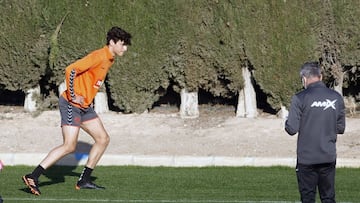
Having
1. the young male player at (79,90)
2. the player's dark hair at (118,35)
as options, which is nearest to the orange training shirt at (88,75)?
the young male player at (79,90)

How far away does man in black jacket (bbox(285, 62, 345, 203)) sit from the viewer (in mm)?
8094

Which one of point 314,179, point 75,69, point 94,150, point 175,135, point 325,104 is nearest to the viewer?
point 325,104

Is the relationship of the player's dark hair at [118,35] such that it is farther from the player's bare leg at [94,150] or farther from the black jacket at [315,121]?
the black jacket at [315,121]

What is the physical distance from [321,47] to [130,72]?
3.35 metres

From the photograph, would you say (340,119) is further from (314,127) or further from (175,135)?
(175,135)

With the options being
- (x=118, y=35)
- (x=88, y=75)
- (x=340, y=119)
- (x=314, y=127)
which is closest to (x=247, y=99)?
(x=118, y=35)

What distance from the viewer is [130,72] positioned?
659 inches

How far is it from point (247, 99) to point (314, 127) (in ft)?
29.1

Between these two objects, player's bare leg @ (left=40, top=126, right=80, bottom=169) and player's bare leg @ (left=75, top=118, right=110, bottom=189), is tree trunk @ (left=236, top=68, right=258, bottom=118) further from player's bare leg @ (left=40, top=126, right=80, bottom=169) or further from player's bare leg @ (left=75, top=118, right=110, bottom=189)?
player's bare leg @ (left=40, top=126, right=80, bottom=169)

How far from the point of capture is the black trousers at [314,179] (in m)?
8.23

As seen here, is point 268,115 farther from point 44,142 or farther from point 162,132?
point 44,142

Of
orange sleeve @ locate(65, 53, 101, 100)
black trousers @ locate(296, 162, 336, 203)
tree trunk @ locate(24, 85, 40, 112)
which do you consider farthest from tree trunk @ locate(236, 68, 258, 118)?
black trousers @ locate(296, 162, 336, 203)

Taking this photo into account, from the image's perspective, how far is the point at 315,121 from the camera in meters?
8.12

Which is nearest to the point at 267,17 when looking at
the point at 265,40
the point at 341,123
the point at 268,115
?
the point at 265,40
